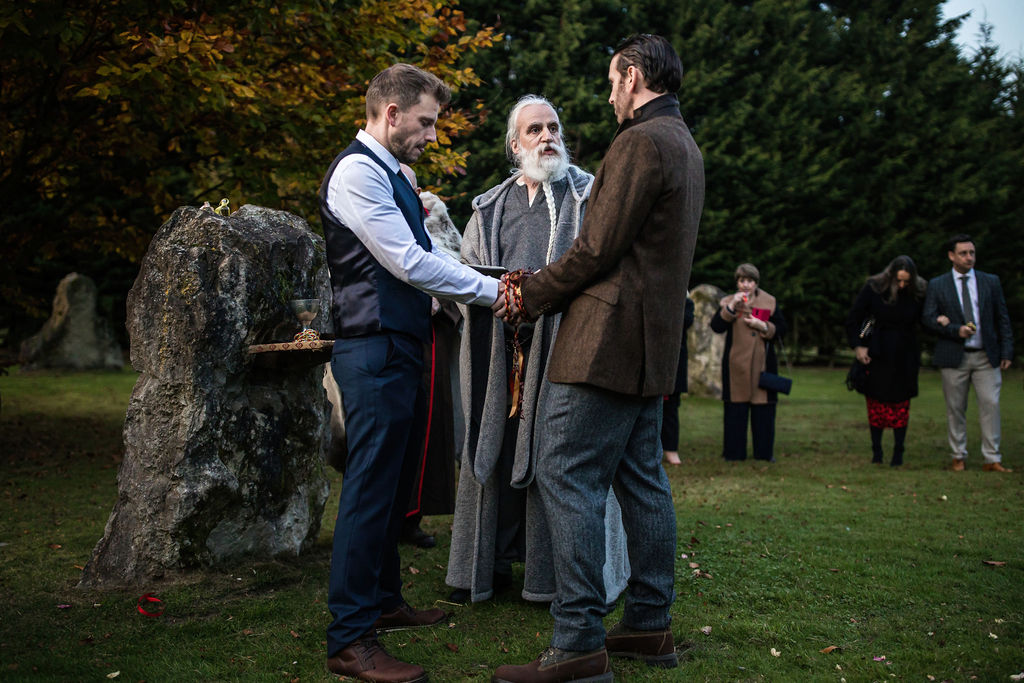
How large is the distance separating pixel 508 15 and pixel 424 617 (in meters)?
17.3

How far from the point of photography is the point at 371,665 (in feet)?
11.5

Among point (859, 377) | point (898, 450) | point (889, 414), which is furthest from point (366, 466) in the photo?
point (859, 377)

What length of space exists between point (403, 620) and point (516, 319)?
161 centimetres

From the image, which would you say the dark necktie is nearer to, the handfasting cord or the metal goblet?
the handfasting cord

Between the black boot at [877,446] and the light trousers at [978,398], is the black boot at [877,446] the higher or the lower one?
the lower one

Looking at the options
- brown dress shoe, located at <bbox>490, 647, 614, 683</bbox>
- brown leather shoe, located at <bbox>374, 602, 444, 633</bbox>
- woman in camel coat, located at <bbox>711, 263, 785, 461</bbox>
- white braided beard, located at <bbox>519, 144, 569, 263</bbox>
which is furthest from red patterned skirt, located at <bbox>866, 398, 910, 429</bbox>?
brown dress shoe, located at <bbox>490, 647, 614, 683</bbox>

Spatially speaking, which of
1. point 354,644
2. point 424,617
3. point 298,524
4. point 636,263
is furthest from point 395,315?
point 298,524

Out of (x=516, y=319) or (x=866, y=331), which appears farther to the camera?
(x=866, y=331)

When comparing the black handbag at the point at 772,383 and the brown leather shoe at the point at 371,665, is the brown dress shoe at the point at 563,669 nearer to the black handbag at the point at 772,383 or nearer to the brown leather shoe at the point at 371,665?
the brown leather shoe at the point at 371,665

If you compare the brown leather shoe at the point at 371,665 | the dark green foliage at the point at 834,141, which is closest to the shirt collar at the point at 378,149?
the brown leather shoe at the point at 371,665

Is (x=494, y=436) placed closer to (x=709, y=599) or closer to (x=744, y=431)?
(x=709, y=599)

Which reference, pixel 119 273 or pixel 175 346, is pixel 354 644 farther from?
pixel 119 273

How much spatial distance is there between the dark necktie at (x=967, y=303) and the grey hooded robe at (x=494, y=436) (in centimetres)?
635

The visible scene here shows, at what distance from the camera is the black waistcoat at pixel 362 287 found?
3.61 meters
